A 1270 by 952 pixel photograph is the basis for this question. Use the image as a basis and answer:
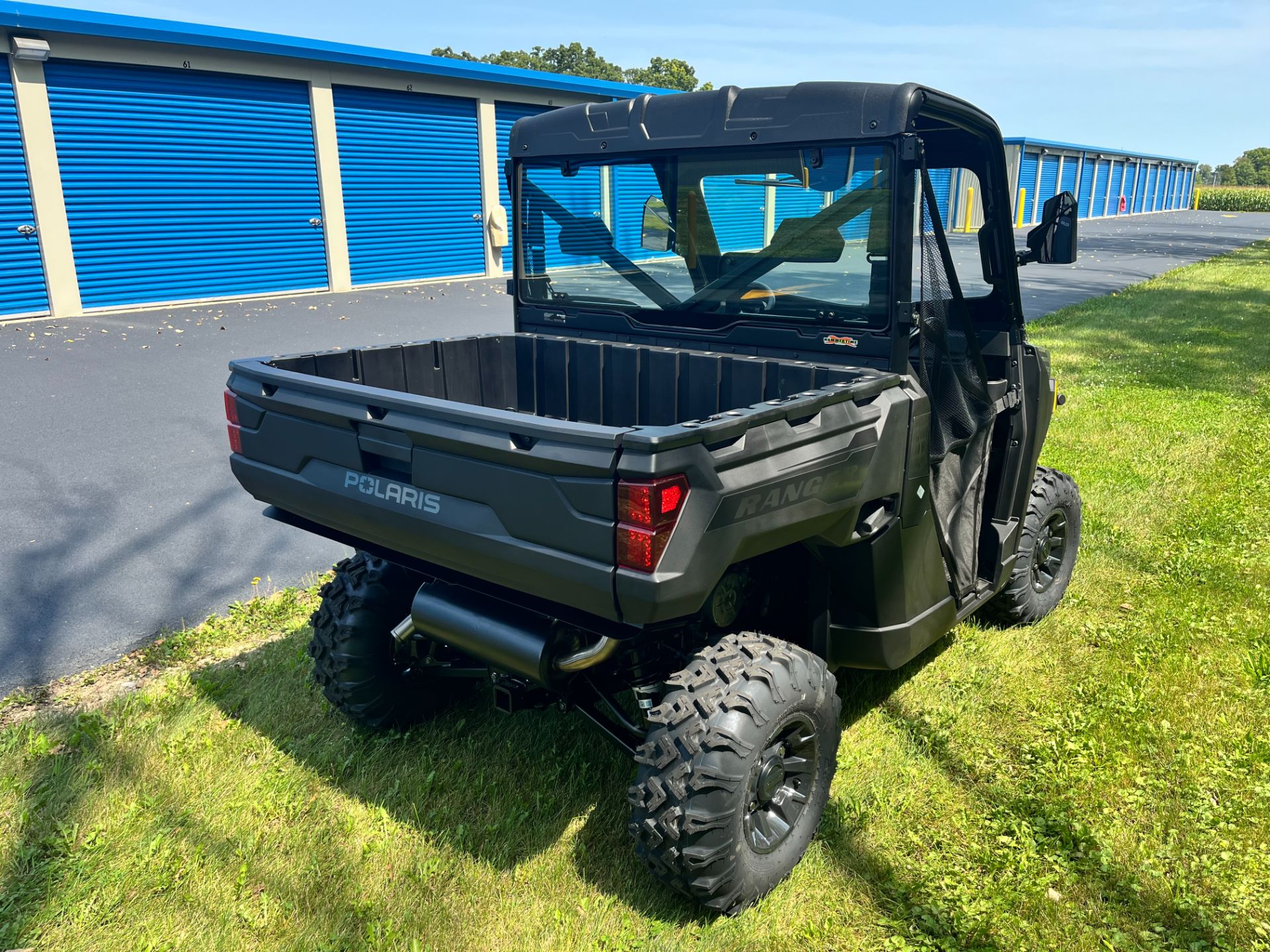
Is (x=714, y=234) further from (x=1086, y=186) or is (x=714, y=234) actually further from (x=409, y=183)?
(x=1086, y=186)

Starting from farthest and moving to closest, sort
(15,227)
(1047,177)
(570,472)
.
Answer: (1047,177), (15,227), (570,472)

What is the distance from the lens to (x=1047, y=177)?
43.8m

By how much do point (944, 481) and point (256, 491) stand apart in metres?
2.37

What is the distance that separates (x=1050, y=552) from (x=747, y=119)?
2.58m

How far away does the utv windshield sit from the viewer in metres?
2.98

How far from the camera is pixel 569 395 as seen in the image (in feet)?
12.6

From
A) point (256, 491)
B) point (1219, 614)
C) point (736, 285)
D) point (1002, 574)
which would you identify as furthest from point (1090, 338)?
point (256, 491)

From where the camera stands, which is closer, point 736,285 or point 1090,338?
point 736,285

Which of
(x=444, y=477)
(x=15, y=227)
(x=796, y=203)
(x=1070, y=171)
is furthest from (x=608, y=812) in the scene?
(x=1070, y=171)

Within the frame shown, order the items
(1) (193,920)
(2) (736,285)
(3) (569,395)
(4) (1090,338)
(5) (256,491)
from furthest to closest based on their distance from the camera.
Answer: (4) (1090,338) → (3) (569,395) → (2) (736,285) → (5) (256,491) → (1) (193,920)

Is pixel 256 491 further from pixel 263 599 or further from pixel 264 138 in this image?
pixel 264 138

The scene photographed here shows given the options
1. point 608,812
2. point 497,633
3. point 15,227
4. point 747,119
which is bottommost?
point 608,812

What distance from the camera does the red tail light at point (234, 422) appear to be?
3115 millimetres

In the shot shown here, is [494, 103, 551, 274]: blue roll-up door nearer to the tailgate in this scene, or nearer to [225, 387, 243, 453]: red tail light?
[225, 387, 243, 453]: red tail light
